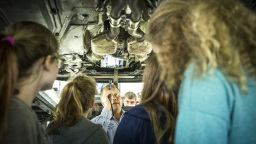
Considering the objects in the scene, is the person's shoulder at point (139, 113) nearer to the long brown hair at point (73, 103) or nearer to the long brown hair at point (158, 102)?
the long brown hair at point (158, 102)

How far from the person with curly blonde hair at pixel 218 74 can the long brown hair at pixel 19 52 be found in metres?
0.75

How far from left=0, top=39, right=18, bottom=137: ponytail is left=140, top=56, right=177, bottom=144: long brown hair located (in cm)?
77

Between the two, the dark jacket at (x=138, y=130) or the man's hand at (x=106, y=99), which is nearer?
the dark jacket at (x=138, y=130)

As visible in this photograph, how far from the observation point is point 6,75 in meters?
0.93

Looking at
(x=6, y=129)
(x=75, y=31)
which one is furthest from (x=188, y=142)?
(x=75, y=31)

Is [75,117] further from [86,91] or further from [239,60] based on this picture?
[239,60]

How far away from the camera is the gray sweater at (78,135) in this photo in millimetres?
1898

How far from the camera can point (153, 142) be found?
131 cm

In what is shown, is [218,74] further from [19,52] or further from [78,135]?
[78,135]

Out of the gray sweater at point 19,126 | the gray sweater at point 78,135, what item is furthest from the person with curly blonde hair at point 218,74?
the gray sweater at point 78,135

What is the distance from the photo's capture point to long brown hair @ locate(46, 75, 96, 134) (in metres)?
1.99

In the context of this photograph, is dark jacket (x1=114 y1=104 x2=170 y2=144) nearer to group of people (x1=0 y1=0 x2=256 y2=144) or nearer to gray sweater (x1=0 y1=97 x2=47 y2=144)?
group of people (x1=0 y1=0 x2=256 y2=144)

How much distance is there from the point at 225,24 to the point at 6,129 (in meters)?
0.99

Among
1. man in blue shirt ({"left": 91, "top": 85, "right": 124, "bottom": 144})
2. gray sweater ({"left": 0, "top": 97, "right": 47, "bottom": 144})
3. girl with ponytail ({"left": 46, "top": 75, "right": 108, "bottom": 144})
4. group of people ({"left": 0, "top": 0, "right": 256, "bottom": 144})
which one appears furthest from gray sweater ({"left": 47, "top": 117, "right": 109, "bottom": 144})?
man in blue shirt ({"left": 91, "top": 85, "right": 124, "bottom": 144})
